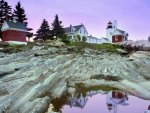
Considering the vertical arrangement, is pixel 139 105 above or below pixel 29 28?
below

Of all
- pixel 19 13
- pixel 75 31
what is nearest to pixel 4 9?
pixel 19 13

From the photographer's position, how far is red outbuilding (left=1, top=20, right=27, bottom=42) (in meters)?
62.1

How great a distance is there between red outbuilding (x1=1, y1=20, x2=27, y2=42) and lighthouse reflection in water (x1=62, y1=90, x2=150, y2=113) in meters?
41.5

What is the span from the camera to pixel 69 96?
72.8 ft

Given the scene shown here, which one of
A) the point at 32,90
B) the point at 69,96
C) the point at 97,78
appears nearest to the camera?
the point at 32,90

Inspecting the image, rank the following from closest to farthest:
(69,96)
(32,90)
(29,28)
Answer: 1. (32,90)
2. (69,96)
3. (29,28)

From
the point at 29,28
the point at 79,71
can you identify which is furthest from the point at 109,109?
the point at 29,28

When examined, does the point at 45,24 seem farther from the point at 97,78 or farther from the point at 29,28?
the point at 97,78

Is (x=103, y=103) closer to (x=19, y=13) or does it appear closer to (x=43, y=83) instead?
(x=43, y=83)

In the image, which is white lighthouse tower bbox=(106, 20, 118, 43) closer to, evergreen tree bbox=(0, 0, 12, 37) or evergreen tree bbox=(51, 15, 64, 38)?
evergreen tree bbox=(51, 15, 64, 38)

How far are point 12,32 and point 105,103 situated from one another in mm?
45420

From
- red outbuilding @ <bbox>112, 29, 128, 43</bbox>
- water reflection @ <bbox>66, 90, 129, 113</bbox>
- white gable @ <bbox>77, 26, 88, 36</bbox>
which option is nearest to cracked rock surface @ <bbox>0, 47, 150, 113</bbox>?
water reflection @ <bbox>66, 90, 129, 113</bbox>

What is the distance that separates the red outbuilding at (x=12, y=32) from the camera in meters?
62.1

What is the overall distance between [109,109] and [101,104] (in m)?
1.87
